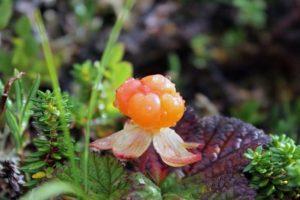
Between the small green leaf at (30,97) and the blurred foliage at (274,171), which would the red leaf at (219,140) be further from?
the small green leaf at (30,97)

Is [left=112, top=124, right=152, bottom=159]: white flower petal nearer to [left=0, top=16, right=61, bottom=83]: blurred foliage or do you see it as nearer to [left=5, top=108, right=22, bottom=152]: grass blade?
[left=5, top=108, right=22, bottom=152]: grass blade

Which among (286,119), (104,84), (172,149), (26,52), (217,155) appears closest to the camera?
(172,149)

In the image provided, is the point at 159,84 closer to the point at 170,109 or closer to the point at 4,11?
the point at 170,109

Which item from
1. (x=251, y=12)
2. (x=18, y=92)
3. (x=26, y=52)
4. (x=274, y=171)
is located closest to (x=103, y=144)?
(x=18, y=92)

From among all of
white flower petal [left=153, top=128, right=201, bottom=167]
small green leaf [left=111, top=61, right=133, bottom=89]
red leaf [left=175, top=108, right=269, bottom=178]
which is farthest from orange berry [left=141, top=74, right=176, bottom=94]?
small green leaf [left=111, top=61, right=133, bottom=89]

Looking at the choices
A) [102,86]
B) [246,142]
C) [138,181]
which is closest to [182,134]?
[246,142]

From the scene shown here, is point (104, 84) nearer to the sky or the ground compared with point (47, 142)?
nearer to the sky

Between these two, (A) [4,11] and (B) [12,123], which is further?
(A) [4,11]
